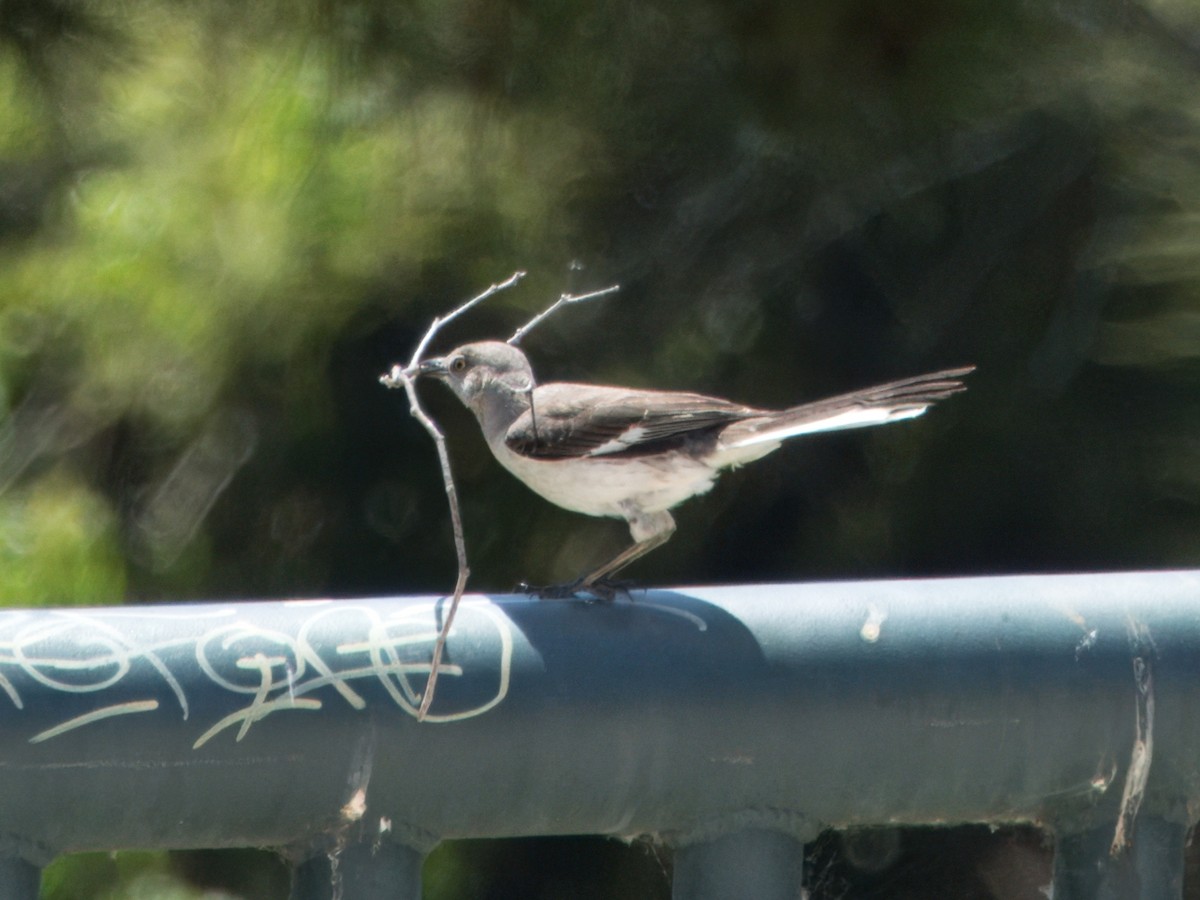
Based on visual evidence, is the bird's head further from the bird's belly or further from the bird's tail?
the bird's tail

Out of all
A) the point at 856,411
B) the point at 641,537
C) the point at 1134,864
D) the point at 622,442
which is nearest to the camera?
the point at 1134,864

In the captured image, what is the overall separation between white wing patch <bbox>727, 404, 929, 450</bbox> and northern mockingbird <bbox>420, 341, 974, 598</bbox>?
11 mm

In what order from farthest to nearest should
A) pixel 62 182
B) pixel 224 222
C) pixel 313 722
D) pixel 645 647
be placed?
pixel 62 182
pixel 224 222
pixel 645 647
pixel 313 722

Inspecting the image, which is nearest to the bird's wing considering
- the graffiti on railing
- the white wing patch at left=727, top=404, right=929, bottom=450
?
the white wing patch at left=727, top=404, right=929, bottom=450

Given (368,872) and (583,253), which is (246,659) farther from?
(583,253)

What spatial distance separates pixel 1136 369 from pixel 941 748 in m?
1.29

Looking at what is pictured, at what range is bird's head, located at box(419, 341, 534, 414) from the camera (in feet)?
8.13

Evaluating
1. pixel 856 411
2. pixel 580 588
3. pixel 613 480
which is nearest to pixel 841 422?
pixel 856 411

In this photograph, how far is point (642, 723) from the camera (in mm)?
1461

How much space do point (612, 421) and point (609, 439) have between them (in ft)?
0.13

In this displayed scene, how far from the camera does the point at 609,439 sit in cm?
270

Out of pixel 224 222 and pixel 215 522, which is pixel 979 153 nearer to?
pixel 224 222

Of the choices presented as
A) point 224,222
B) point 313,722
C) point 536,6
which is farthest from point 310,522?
point 313,722

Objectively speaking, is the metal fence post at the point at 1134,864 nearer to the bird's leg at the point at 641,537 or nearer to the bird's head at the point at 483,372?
the bird's leg at the point at 641,537
